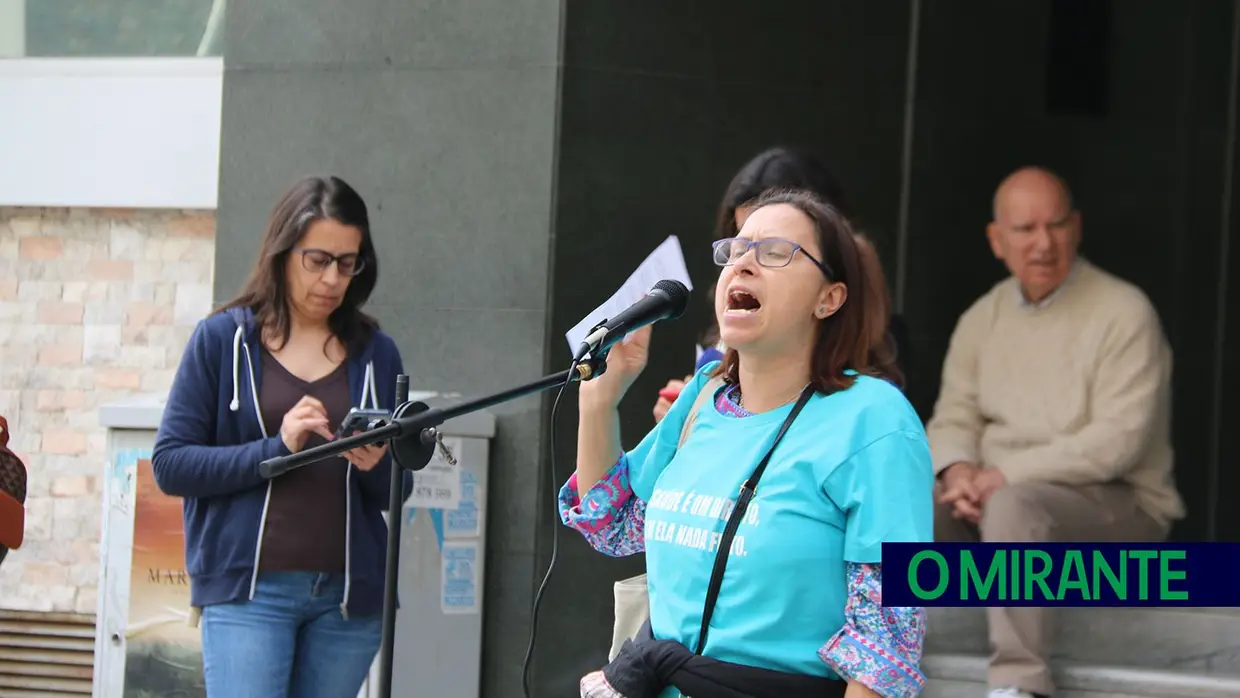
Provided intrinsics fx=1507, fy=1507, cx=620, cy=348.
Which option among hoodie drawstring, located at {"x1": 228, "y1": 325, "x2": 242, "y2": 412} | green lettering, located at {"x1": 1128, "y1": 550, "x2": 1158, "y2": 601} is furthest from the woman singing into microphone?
hoodie drawstring, located at {"x1": 228, "y1": 325, "x2": 242, "y2": 412}

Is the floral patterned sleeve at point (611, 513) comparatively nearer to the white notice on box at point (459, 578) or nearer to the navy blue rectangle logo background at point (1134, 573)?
the navy blue rectangle logo background at point (1134, 573)

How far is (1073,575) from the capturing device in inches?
108

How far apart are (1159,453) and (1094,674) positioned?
2.36ft

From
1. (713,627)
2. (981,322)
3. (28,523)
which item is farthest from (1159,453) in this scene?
(28,523)

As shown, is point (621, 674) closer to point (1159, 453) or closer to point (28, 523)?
point (1159, 453)

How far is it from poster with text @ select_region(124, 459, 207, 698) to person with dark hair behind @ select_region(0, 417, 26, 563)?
1.24 metres

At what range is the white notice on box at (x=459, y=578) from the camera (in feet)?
→ 16.3

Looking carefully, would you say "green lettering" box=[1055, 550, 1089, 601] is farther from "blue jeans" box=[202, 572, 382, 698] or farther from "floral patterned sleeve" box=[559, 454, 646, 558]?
"blue jeans" box=[202, 572, 382, 698]

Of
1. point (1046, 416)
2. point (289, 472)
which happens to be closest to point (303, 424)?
point (289, 472)

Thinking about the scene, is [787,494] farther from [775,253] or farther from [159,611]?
[159,611]

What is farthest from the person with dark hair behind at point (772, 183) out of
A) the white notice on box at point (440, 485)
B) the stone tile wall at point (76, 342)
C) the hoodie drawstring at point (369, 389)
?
the stone tile wall at point (76, 342)

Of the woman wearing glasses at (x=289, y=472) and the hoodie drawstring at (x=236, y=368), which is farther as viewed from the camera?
the hoodie drawstring at (x=236, y=368)

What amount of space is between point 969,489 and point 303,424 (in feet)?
7.21

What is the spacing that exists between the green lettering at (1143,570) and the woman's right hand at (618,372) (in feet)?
3.07
